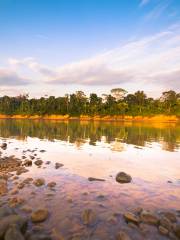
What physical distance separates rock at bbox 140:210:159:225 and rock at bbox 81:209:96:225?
6.64 feet

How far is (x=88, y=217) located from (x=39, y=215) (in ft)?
6.71

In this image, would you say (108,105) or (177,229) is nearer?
(177,229)

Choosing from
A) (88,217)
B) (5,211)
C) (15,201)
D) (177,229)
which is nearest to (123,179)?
(88,217)

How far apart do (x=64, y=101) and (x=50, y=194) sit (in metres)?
149

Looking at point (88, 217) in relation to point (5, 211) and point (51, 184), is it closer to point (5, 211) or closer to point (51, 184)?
point (5, 211)

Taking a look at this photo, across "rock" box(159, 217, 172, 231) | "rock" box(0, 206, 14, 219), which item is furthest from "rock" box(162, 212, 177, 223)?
"rock" box(0, 206, 14, 219)

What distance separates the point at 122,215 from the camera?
33.2 feet

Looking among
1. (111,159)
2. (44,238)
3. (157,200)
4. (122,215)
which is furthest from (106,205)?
(111,159)

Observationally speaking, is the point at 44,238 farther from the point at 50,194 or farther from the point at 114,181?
the point at 114,181

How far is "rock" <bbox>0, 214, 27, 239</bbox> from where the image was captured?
8094 millimetres

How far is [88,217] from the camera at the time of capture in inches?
389

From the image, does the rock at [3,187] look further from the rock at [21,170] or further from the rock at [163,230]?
the rock at [163,230]

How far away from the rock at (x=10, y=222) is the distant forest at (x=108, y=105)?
14291 cm

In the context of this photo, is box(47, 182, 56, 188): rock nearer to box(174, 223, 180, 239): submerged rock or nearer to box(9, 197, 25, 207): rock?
box(9, 197, 25, 207): rock
